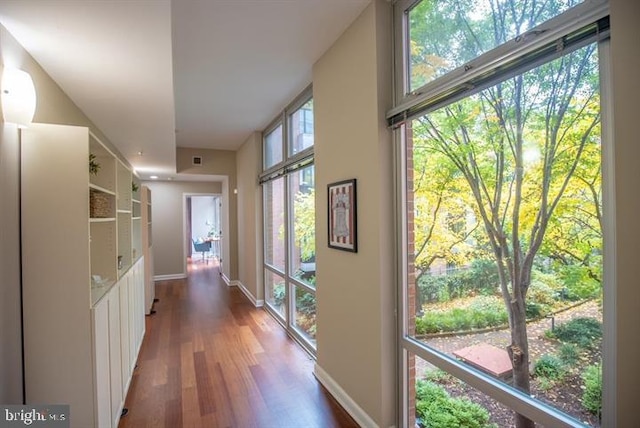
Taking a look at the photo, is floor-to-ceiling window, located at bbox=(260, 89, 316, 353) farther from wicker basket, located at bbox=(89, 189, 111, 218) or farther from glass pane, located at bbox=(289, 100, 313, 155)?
wicker basket, located at bbox=(89, 189, 111, 218)

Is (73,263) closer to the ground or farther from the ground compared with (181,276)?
farther from the ground

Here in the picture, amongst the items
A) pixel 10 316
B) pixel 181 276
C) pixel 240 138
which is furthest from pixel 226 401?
pixel 181 276

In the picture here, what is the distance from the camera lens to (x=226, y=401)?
256 cm

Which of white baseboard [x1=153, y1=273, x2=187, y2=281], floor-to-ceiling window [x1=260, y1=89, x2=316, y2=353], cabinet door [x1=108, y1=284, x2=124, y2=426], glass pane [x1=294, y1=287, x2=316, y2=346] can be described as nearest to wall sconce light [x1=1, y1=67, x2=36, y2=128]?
cabinet door [x1=108, y1=284, x2=124, y2=426]

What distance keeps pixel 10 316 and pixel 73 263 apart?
13.7 inches

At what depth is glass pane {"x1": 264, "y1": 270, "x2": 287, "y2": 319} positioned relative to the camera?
4522 millimetres

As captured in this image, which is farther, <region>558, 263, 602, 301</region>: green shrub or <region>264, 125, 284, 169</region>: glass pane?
<region>264, 125, 284, 169</region>: glass pane

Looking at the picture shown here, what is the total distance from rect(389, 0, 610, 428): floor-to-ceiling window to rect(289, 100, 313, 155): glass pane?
63.2 inches

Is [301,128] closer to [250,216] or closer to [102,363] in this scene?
[250,216]

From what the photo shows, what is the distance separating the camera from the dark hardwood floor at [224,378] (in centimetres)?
236

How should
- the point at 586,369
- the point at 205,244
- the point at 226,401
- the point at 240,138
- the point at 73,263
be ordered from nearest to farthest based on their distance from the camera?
the point at 586,369, the point at 73,263, the point at 226,401, the point at 240,138, the point at 205,244

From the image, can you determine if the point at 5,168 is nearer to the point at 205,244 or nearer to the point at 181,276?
the point at 181,276

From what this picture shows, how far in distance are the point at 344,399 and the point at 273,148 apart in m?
3.54

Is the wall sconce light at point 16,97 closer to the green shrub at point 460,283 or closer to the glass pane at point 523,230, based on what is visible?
the glass pane at point 523,230
